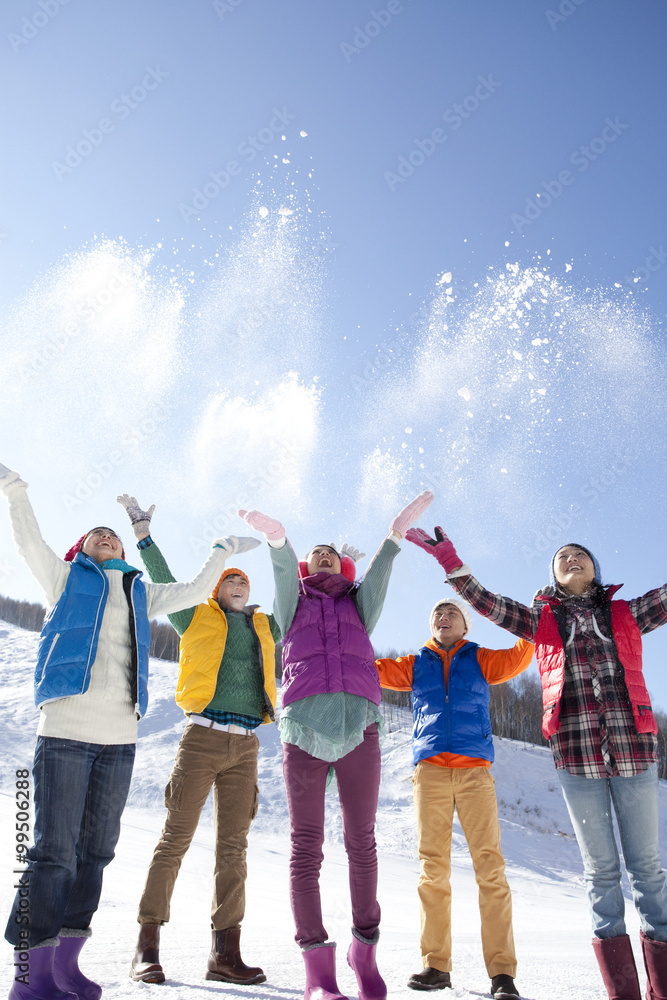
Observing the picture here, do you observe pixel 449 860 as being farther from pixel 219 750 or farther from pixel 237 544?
pixel 237 544

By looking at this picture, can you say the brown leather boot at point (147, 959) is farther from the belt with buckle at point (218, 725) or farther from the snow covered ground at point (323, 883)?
the belt with buckle at point (218, 725)

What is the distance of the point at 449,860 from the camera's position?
12.1 feet

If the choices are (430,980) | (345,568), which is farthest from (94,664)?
(430,980)

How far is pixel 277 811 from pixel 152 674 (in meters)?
14.8

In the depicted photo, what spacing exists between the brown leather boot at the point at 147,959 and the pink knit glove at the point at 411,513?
8.48 ft

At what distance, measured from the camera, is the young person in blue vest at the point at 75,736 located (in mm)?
2639

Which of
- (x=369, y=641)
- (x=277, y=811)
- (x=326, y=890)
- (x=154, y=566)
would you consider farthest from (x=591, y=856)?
(x=277, y=811)

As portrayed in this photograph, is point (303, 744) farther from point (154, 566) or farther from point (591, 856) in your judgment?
point (154, 566)

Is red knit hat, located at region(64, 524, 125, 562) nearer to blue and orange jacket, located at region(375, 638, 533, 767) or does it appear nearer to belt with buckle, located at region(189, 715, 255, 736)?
belt with buckle, located at region(189, 715, 255, 736)

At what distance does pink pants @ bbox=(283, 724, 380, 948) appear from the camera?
2.91 m

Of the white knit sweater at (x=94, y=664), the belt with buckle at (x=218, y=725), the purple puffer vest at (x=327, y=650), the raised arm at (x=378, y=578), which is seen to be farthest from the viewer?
the belt with buckle at (x=218, y=725)

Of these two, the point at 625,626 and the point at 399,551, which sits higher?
the point at 399,551

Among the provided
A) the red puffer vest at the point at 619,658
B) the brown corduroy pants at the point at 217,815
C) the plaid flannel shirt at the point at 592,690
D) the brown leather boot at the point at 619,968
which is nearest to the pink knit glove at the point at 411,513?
the plaid flannel shirt at the point at 592,690

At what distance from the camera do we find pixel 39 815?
281 cm
